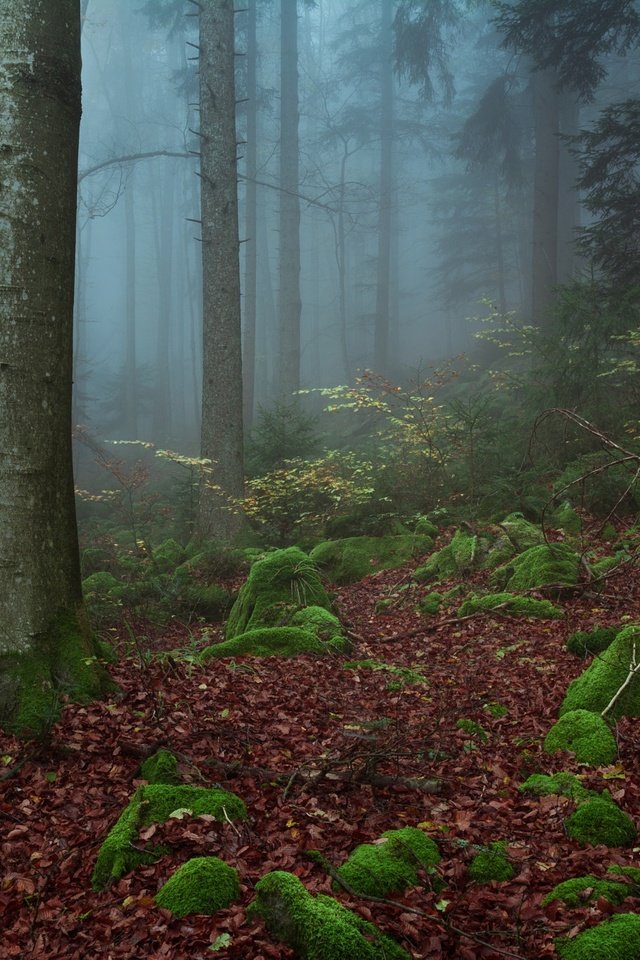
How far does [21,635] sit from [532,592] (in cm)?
514

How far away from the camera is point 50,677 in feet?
14.4

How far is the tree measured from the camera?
4242 mm

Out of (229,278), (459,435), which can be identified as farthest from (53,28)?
(459,435)

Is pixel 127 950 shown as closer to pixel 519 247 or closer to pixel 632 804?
pixel 632 804

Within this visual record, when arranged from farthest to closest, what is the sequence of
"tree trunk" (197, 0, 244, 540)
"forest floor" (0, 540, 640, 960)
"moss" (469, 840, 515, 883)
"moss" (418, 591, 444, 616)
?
1. "tree trunk" (197, 0, 244, 540)
2. "moss" (418, 591, 444, 616)
3. "moss" (469, 840, 515, 883)
4. "forest floor" (0, 540, 640, 960)

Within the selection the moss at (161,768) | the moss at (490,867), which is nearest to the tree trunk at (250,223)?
the moss at (161,768)

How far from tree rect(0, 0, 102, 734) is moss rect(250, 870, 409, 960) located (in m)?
1.97

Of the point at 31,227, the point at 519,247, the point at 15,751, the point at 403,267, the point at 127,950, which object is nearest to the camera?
the point at 127,950

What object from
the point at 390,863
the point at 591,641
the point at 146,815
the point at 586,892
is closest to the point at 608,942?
the point at 586,892

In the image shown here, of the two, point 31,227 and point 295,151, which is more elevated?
point 295,151

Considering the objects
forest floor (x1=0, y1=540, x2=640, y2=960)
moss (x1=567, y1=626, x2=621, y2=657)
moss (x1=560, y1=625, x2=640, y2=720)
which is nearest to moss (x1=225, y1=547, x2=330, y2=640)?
forest floor (x1=0, y1=540, x2=640, y2=960)

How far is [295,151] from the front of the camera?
19906 mm

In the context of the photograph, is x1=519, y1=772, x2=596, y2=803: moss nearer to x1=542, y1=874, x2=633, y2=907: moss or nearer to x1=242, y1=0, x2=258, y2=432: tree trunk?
x1=542, y1=874, x2=633, y2=907: moss

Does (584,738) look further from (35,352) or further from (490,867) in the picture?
(35,352)
